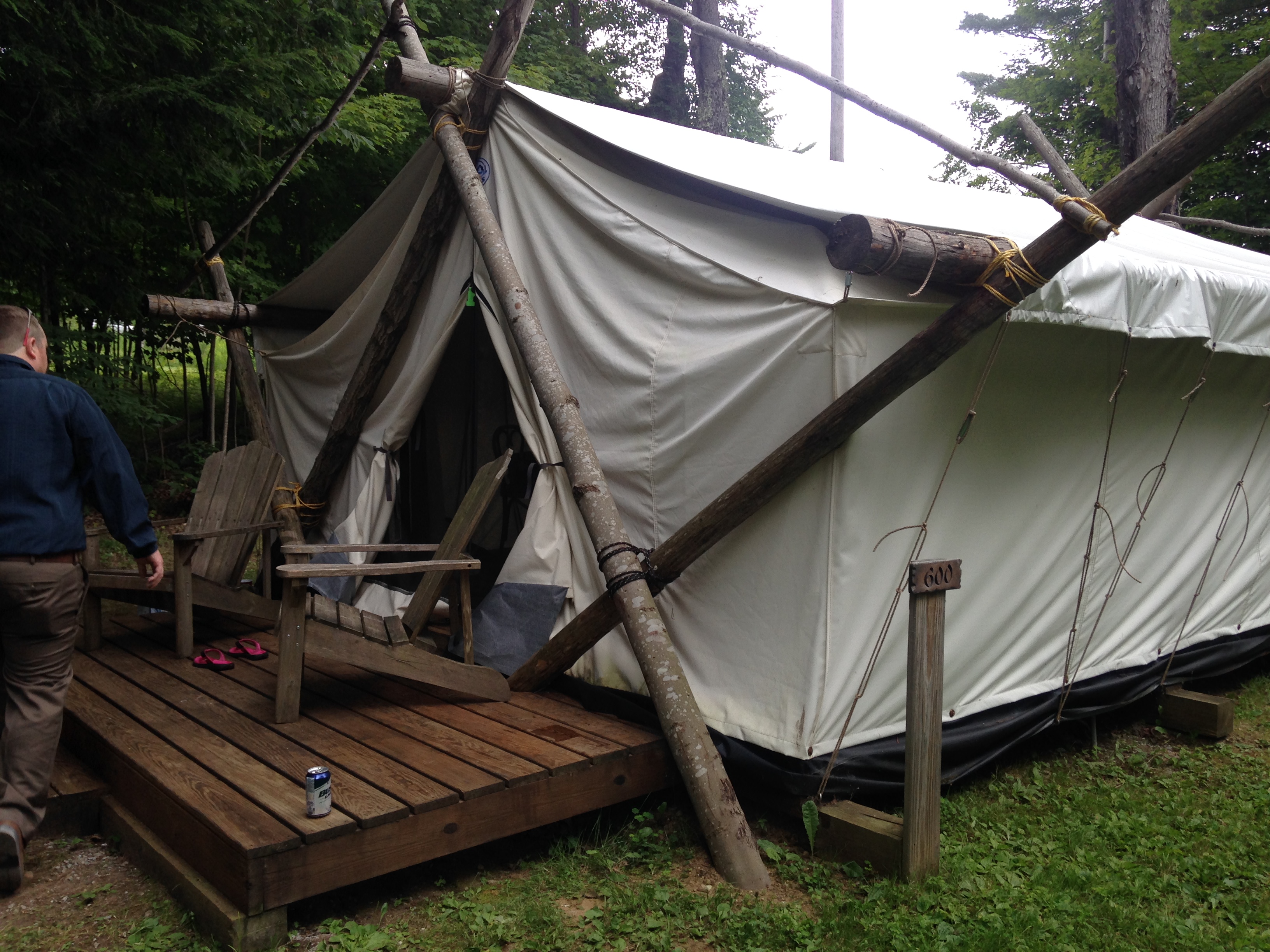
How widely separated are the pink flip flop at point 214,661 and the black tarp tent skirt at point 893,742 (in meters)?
1.43

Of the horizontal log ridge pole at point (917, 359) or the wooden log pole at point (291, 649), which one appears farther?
the wooden log pole at point (291, 649)

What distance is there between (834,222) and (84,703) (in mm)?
3219

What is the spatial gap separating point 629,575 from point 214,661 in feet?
6.82

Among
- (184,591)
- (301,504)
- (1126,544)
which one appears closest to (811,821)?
(1126,544)

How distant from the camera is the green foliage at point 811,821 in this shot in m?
3.00

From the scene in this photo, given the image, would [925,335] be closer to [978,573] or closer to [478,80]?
[978,573]

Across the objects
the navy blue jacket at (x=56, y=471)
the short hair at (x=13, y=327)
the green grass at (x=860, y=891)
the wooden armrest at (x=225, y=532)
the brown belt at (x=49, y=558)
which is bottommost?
the green grass at (x=860, y=891)

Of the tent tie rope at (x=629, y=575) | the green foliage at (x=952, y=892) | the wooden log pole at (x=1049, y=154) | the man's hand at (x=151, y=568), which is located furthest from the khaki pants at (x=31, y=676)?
the wooden log pole at (x=1049, y=154)

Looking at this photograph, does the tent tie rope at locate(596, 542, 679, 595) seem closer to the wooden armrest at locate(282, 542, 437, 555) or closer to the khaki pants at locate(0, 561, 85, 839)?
the wooden armrest at locate(282, 542, 437, 555)

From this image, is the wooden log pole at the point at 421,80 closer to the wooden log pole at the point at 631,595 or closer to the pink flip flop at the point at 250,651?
the wooden log pole at the point at 631,595

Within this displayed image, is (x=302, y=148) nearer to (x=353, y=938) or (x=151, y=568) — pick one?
(x=151, y=568)

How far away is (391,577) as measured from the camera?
207 inches

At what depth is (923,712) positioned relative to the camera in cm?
276

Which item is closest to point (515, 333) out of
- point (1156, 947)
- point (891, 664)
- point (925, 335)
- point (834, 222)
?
point (834, 222)
